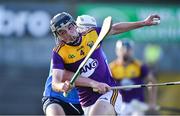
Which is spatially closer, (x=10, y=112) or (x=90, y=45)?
(x=90, y=45)

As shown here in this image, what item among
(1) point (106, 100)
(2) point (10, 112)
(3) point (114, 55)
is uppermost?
(1) point (106, 100)

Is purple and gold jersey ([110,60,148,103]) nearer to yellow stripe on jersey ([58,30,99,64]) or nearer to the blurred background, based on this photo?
yellow stripe on jersey ([58,30,99,64])

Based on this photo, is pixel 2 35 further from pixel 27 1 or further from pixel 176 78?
pixel 176 78

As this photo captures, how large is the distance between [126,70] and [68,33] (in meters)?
5.01

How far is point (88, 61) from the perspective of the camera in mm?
9320

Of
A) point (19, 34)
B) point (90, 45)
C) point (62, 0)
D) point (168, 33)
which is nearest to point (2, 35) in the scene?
point (19, 34)

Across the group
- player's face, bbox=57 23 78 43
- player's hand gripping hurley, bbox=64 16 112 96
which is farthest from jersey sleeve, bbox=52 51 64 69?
player's hand gripping hurley, bbox=64 16 112 96

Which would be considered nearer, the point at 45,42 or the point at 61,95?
the point at 61,95

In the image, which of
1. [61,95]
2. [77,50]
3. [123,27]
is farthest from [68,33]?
[61,95]

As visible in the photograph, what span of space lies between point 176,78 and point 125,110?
563cm

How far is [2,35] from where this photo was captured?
65.3 ft

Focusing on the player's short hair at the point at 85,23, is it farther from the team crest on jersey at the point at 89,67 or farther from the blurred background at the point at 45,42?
the blurred background at the point at 45,42

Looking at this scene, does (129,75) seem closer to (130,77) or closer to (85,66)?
(130,77)

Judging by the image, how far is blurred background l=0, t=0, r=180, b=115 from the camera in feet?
63.7
